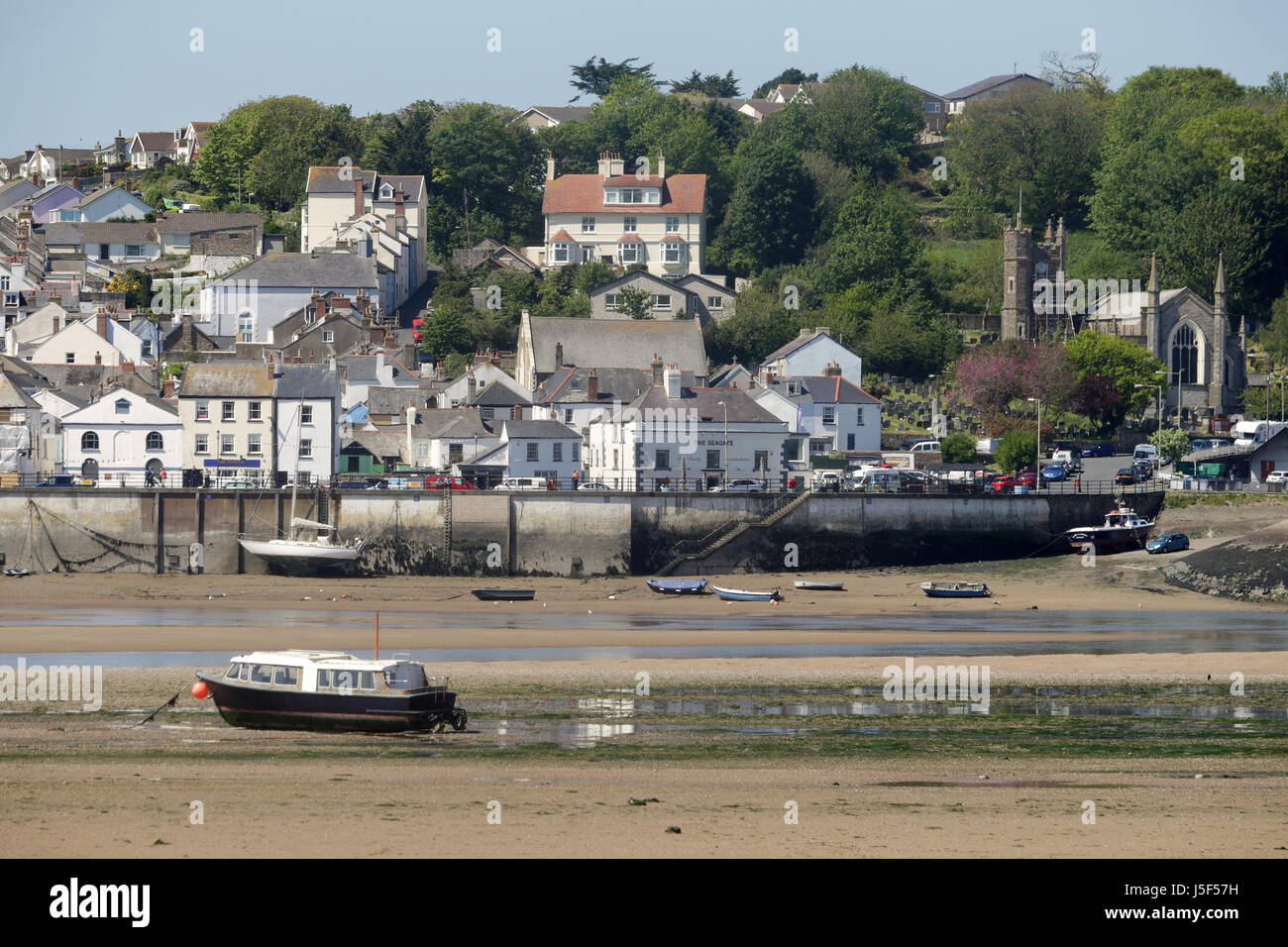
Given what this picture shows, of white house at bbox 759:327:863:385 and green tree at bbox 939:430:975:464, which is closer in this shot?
green tree at bbox 939:430:975:464

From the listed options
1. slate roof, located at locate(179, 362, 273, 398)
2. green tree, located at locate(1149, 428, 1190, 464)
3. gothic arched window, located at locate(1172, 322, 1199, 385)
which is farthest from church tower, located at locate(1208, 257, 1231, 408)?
slate roof, located at locate(179, 362, 273, 398)

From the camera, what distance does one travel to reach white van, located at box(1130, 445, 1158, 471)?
77.6m

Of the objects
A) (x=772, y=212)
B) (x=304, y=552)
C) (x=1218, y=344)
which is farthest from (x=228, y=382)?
(x=1218, y=344)

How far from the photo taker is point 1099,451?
81.2 metres

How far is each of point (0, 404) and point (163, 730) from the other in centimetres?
4618

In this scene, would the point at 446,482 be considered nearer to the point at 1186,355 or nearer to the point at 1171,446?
the point at 1171,446

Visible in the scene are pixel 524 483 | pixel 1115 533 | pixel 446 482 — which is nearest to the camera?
pixel 1115 533

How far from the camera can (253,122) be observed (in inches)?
4936

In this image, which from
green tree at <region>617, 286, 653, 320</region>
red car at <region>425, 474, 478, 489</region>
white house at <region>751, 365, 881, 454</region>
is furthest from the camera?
green tree at <region>617, 286, 653, 320</region>

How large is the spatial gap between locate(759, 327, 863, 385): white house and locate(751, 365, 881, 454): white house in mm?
5544

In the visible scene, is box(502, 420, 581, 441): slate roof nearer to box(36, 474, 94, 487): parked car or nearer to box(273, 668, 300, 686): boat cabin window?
box(36, 474, 94, 487): parked car

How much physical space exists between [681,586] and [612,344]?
32.1 m

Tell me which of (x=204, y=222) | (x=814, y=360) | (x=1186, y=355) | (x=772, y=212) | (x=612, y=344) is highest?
(x=772, y=212)

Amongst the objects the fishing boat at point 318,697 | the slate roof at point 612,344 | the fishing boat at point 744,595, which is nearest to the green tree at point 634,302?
the slate roof at point 612,344
